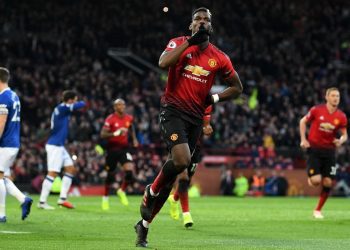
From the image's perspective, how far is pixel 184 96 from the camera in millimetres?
10305

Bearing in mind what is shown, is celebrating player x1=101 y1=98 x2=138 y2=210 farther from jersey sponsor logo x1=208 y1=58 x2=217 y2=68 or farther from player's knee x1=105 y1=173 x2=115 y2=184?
jersey sponsor logo x1=208 y1=58 x2=217 y2=68

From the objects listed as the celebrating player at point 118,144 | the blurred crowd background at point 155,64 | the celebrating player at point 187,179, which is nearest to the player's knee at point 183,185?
the celebrating player at point 187,179

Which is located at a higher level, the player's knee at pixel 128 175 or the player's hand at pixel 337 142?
the player's hand at pixel 337 142

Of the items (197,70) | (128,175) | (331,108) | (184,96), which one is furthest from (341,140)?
(184,96)

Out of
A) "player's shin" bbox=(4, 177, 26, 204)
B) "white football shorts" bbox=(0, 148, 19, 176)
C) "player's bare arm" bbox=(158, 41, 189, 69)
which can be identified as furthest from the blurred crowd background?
"player's bare arm" bbox=(158, 41, 189, 69)

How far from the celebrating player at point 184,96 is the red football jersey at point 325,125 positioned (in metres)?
6.69

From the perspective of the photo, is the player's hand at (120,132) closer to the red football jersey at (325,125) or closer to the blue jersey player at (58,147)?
Result: the blue jersey player at (58,147)

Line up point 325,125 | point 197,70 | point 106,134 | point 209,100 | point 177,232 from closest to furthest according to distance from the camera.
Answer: point 197,70 < point 209,100 < point 177,232 < point 325,125 < point 106,134

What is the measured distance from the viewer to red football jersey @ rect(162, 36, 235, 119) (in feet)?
33.8

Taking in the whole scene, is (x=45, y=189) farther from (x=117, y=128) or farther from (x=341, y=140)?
(x=341, y=140)

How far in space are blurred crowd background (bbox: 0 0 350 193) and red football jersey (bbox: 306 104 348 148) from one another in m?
16.3

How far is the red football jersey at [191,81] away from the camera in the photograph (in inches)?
406

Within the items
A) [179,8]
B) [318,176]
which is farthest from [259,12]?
[318,176]

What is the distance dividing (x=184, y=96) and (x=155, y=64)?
33.8 m
